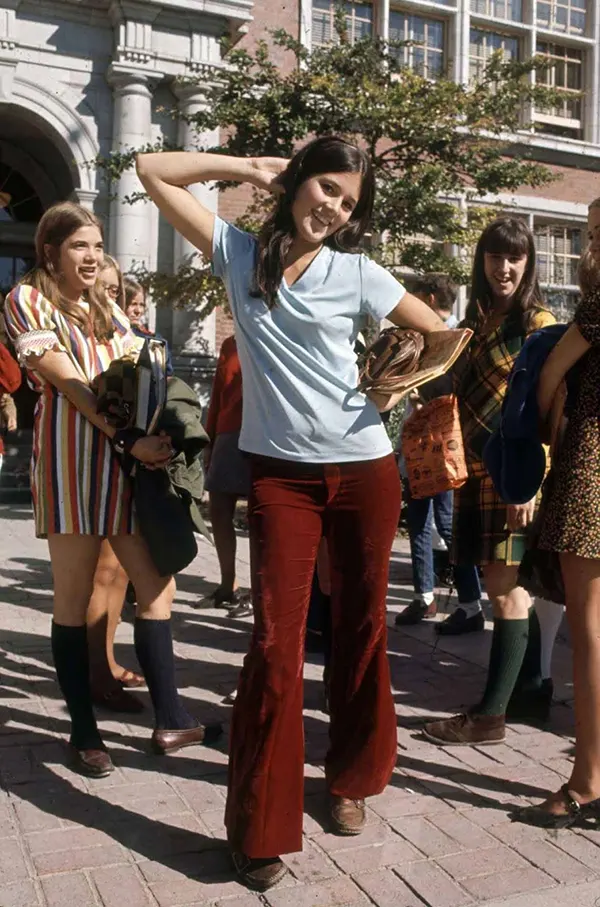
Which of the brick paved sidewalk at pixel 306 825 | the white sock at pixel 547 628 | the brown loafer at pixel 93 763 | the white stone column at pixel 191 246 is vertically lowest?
the brick paved sidewalk at pixel 306 825

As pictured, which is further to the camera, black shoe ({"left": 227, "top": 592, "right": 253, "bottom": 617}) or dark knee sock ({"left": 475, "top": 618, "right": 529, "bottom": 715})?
black shoe ({"left": 227, "top": 592, "right": 253, "bottom": 617})

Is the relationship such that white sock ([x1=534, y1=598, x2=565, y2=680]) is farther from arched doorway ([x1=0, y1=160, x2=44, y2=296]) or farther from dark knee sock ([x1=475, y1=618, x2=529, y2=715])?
arched doorway ([x1=0, y1=160, x2=44, y2=296])

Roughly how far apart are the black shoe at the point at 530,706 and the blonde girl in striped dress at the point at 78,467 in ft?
4.82

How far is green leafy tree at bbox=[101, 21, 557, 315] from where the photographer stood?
32.3 ft

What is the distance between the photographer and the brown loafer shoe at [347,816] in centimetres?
289

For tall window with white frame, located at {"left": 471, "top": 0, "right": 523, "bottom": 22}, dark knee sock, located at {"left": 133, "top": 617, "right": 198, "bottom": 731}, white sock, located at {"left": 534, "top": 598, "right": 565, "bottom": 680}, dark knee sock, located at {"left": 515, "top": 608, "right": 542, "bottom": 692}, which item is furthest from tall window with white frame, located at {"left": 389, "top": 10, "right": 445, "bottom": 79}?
dark knee sock, located at {"left": 133, "top": 617, "right": 198, "bottom": 731}

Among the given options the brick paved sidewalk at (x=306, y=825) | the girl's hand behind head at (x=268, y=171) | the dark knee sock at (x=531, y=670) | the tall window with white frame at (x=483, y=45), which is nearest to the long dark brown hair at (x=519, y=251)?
the girl's hand behind head at (x=268, y=171)

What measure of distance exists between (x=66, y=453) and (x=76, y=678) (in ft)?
2.61

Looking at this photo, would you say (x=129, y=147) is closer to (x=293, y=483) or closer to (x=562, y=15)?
(x=562, y=15)

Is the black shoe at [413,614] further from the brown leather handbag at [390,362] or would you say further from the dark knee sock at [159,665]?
the brown leather handbag at [390,362]

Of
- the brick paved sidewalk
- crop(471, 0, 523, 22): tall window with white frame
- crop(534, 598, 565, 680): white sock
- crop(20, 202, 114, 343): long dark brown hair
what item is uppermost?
crop(471, 0, 523, 22): tall window with white frame

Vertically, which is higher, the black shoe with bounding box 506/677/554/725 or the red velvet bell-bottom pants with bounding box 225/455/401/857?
the red velvet bell-bottom pants with bounding box 225/455/401/857

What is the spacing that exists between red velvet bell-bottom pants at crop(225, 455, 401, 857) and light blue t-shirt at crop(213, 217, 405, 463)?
0.27 feet

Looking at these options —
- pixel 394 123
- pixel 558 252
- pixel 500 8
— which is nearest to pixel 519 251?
pixel 394 123
